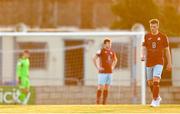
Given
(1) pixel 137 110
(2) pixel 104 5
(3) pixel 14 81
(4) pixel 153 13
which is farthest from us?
(2) pixel 104 5

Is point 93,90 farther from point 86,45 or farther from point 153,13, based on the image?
point 153,13

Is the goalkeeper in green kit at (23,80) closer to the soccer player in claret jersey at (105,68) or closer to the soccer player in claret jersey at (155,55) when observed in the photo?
the soccer player in claret jersey at (105,68)

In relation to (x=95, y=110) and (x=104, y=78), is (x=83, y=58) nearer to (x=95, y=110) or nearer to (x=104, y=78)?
(x=104, y=78)

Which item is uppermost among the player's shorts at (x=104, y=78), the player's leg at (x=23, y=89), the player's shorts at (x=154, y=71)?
the player's shorts at (x=154, y=71)

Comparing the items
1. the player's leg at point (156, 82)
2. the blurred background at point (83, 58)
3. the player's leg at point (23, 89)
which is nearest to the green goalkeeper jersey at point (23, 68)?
the player's leg at point (23, 89)

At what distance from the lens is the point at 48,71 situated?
140 ft

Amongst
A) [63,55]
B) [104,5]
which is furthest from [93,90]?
[104,5]

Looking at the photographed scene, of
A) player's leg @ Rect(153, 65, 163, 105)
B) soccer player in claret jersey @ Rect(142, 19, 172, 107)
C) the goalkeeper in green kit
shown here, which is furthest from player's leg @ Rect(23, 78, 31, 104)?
player's leg @ Rect(153, 65, 163, 105)

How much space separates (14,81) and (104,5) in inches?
1300

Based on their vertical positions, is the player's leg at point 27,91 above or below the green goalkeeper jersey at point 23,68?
below

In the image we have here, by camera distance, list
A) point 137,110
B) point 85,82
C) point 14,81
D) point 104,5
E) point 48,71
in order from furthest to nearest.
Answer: point 104,5 → point 48,71 → point 85,82 → point 14,81 → point 137,110

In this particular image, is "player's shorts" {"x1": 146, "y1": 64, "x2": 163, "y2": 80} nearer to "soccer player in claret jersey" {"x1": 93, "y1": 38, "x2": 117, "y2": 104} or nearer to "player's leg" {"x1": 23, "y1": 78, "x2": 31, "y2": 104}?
"soccer player in claret jersey" {"x1": 93, "y1": 38, "x2": 117, "y2": 104}

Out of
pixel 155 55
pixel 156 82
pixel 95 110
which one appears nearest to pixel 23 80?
pixel 155 55

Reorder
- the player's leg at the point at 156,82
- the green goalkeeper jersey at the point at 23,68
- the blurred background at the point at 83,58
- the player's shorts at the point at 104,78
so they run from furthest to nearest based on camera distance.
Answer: the blurred background at the point at 83,58 < the green goalkeeper jersey at the point at 23,68 < the player's shorts at the point at 104,78 < the player's leg at the point at 156,82
